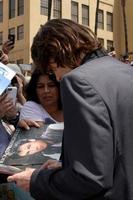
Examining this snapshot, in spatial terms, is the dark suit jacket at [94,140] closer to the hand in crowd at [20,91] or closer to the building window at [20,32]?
the hand in crowd at [20,91]

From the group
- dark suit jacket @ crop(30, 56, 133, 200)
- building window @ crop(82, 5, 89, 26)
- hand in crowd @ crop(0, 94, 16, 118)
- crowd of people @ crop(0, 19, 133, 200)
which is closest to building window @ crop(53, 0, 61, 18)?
building window @ crop(82, 5, 89, 26)

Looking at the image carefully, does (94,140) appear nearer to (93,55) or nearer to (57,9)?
(93,55)

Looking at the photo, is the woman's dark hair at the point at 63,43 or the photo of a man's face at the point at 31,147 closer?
the woman's dark hair at the point at 63,43

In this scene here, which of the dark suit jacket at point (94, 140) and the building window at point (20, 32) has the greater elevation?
the building window at point (20, 32)

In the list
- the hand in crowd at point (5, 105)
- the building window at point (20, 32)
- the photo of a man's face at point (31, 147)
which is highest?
the building window at point (20, 32)

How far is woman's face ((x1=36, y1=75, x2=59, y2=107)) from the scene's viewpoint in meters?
3.58

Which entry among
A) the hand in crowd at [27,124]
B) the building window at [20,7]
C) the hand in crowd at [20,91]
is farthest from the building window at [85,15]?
the hand in crowd at [27,124]

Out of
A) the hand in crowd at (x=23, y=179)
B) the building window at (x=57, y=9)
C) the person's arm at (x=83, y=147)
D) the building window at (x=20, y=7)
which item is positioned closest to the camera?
the person's arm at (x=83, y=147)

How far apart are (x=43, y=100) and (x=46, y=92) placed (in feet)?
0.22

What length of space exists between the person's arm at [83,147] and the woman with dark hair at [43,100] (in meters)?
1.39

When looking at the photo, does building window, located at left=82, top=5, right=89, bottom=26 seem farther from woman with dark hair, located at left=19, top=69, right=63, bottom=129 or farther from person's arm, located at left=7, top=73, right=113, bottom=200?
person's arm, located at left=7, top=73, right=113, bottom=200

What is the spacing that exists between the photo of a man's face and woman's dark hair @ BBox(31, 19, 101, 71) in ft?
1.51

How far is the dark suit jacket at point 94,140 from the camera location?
180 cm

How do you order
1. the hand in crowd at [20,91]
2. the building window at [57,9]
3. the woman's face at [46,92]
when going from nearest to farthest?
the woman's face at [46,92] → the hand in crowd at [20,91] → the building window at [57,9]
